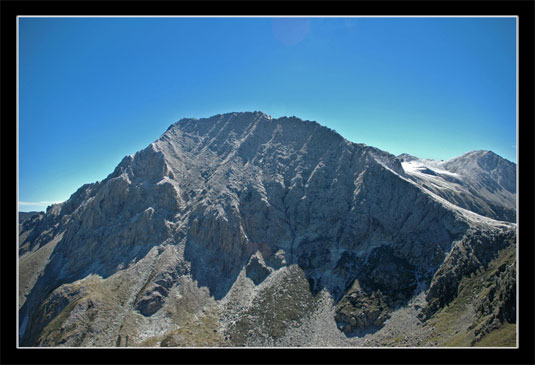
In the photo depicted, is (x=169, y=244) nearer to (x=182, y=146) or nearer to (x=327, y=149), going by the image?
(x=182, y=146)

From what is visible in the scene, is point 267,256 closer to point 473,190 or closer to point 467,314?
point 467,314

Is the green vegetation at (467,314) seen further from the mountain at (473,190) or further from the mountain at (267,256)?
the mountain at (473,190)

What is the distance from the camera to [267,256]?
89.9m

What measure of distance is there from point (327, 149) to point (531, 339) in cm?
10938

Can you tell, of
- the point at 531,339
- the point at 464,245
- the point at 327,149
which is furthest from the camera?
the point at 327,149

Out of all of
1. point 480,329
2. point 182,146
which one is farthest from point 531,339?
point 182,146

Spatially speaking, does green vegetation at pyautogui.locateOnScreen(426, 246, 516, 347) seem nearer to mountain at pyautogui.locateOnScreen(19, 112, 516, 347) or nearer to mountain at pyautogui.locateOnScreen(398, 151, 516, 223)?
mountain at pyautogui.locateOnScreen(19, 112, 516, 347)

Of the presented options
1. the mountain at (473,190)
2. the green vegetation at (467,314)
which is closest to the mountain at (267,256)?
the green vegetation at (467,314)

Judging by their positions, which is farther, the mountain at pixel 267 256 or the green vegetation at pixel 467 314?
the mountain at pixel 267 256

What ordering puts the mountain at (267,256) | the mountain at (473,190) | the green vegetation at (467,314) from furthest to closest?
the mountain at (473,190) < the mountain at (267,256) < the green vegetation at (467,314)

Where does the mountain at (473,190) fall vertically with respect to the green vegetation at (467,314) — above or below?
above

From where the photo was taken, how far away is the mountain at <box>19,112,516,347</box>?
6328 cm

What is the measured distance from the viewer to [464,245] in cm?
6662

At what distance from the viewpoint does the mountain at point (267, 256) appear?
6328cm
